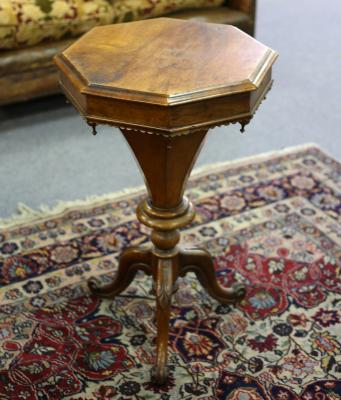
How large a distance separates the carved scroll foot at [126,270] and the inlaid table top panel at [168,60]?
562 millimetres

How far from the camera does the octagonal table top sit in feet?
4.25

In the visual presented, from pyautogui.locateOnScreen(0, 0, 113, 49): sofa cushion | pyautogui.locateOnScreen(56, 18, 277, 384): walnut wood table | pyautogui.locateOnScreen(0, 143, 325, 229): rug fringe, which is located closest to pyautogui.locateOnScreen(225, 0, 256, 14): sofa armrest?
pyautogui.locateOnScreen(0, 0, 113, 49): sofa cushion

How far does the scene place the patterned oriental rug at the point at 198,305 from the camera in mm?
1677

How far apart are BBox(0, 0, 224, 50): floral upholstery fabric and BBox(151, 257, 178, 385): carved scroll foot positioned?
142cm

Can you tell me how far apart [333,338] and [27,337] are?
0.85 metres

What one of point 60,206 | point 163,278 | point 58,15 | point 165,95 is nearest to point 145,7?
point 58,15

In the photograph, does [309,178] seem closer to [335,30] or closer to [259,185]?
[259,185]

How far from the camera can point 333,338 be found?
5.94ft

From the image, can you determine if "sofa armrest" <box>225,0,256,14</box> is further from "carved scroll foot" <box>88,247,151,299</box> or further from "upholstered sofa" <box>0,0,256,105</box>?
"carved scroll foot" <box>88,247,151,299</box>

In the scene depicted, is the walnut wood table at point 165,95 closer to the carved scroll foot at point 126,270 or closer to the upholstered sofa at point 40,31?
the carved scroll foot at point 126,270

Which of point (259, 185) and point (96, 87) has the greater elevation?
point (96, 87)

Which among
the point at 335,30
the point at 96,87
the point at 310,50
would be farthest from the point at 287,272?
the point at 335,30

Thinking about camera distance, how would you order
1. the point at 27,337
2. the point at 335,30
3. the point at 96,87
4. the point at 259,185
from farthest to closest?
the point at 335,30 → the point at 259,185 → the point at 27,337 → the point at 96,87

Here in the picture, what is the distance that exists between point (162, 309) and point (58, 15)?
1.57 m
